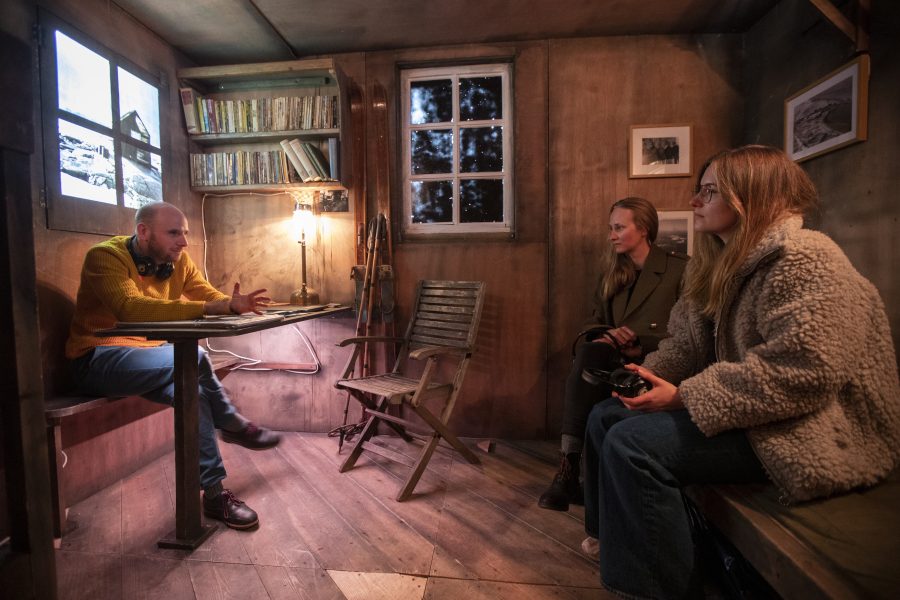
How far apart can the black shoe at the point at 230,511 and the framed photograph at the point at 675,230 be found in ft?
9.32

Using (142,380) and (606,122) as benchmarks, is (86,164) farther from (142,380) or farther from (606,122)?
(606,122)

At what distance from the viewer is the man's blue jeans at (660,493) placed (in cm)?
121

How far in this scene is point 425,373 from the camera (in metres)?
2.45

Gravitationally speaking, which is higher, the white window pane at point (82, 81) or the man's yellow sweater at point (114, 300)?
the white window pane at point (82, 81)

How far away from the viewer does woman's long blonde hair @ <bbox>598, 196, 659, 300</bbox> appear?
254cm

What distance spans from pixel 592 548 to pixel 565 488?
38cm

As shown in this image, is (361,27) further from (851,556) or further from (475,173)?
(851,556)

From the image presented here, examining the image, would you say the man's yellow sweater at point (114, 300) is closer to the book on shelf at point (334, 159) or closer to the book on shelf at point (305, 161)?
the book on shelf at point (305, 161)

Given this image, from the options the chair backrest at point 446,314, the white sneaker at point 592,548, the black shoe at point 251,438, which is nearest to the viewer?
the white sneaker at point 592,548

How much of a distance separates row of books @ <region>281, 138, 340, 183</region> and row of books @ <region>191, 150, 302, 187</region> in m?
0.07

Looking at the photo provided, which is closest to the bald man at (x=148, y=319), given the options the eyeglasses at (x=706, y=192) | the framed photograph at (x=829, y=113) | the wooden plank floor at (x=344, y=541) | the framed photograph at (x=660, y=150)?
the wooden plank floor at (x=344, y=541)

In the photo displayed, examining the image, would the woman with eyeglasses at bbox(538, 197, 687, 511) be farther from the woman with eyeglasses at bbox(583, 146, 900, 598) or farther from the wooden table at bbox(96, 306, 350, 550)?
the wooden table at bbox(96, 306, 350, 550)

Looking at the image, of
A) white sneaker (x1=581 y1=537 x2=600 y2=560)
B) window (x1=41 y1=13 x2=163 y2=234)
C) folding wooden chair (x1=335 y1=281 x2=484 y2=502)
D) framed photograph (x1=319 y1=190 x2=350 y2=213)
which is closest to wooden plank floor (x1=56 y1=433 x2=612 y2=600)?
white sneaker (x1=581 y1=537 x2=600 y2=560)

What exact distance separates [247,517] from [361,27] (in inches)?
113
